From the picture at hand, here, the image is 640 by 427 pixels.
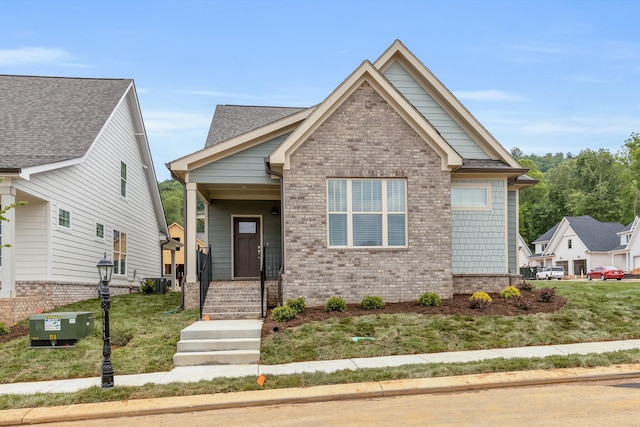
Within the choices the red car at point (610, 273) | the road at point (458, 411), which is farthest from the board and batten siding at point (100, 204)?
the red car at point (610, 273)

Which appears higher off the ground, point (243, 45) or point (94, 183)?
point (243, 45)

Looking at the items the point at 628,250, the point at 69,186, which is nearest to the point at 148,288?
the point at 69,186

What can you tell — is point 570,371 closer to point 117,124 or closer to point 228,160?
point 228,160

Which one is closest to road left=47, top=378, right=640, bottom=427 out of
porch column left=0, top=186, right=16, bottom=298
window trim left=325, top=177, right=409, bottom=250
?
window trim left=325, top=177, right=409, bottom=250

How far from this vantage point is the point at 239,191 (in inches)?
707

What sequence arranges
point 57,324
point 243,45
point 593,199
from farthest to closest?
point 593,199 → point 243,45 → point 57,324

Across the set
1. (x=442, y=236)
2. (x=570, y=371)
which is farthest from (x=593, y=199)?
(x=570, y=371)

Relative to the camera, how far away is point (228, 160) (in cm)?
1595

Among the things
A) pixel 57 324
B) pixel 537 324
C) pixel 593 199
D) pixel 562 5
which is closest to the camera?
pixel 57 324

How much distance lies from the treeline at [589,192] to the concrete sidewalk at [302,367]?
60.3 meters

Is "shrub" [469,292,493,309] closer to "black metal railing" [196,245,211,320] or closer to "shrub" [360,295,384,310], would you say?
"shrub" [360,295,384,310]

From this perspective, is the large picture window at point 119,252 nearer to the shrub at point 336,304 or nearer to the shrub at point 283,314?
the shrub at point 283,314

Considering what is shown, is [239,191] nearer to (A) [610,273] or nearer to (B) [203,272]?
(B) [203,272]

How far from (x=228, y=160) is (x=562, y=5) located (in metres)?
12.5
